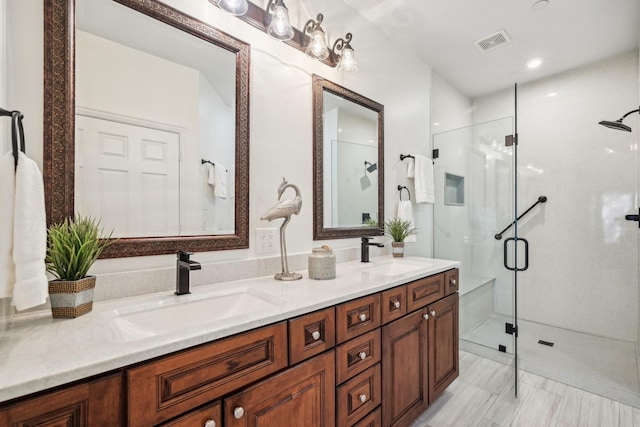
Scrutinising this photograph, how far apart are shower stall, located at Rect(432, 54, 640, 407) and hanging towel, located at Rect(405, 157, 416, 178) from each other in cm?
40

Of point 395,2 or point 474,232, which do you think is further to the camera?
point 474,232

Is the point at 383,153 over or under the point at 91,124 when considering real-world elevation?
over

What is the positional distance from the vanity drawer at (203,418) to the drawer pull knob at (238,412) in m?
0.04

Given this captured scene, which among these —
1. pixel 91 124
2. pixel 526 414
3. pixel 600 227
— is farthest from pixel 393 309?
pixel 600 227

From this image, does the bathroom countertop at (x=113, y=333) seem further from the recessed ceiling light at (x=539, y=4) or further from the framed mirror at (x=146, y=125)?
the recessed ceiling light at (x=539, y=4)

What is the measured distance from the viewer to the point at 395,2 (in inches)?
78.7

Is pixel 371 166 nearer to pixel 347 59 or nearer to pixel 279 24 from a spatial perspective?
pixel 347 59

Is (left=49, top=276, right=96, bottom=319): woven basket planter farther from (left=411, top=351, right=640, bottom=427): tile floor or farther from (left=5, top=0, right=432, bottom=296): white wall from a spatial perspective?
(left=411, top=351, right=640, bottom=427): tile floor

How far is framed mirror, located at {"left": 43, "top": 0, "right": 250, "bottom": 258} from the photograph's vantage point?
1.00m

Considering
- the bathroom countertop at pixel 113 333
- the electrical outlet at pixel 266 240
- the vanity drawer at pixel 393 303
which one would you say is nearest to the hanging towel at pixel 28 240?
the bathroom countertop at pixel 113 333

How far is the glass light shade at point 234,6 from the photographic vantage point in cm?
130

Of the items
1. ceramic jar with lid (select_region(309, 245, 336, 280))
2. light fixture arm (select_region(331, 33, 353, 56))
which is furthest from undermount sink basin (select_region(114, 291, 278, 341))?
light fixture arm (select_region(331, 33, 353, 56))

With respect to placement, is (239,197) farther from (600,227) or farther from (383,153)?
(600,227)

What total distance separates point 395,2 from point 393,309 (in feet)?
6.52
